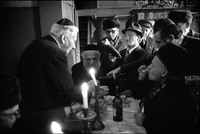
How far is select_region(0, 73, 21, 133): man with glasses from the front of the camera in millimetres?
1544

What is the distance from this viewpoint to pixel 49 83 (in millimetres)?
2363

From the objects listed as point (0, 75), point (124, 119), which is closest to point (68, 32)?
point (0, 75)

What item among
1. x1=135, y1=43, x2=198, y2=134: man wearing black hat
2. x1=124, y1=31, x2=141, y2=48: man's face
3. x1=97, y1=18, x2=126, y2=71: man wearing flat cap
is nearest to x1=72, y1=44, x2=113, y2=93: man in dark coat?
x1=97, y1=18, x2=126, y2=71: man wearing flat cap

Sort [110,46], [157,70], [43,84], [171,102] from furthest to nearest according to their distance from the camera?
[110,46], [43,84], [157,70], [171,102]

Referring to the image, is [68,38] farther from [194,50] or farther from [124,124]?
[194,50]

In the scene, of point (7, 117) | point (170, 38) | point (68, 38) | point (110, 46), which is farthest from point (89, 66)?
point (7, 117)

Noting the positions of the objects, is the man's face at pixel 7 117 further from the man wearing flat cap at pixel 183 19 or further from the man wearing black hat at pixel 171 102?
the man wearing flat cap at pixel 183 19

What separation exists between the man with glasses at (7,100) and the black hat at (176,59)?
1606mm

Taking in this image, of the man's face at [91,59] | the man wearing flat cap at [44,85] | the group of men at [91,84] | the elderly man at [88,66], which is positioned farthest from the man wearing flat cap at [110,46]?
the man wearing flat cap at [44,85]

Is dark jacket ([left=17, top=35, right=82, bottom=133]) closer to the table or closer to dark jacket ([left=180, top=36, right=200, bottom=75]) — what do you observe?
the table

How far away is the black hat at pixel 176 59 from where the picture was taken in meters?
1.77

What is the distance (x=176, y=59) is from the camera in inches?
70.3

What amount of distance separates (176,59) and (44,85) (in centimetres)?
171

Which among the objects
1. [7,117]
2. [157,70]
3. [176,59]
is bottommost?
[7,117]
